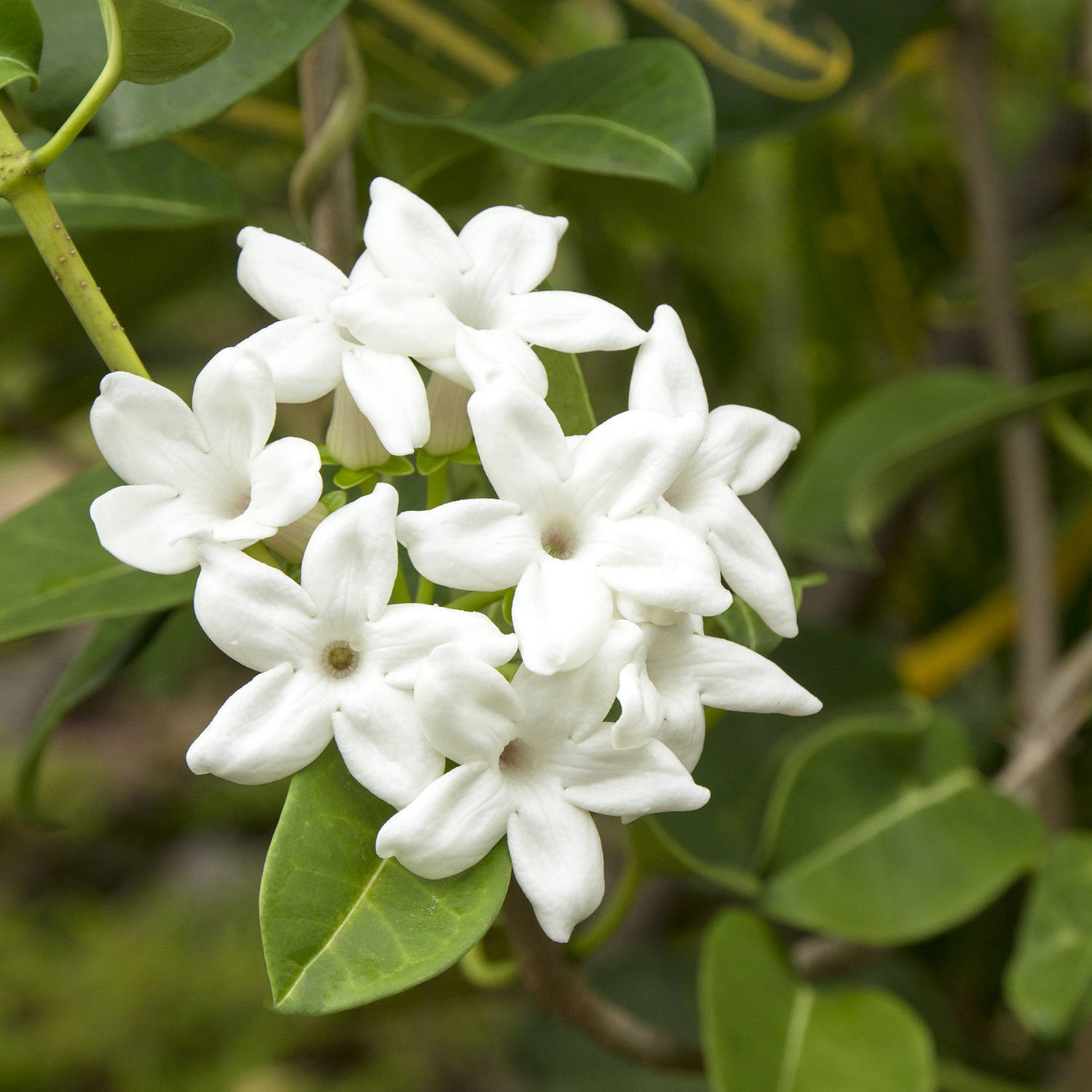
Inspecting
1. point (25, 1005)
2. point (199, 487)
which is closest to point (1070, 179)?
point (199, 487)


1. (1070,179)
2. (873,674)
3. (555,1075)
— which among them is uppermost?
(1070,179)

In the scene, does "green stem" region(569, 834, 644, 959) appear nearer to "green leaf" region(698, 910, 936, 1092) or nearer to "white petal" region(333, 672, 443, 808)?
"green leaf" region(698, 910, 936, 1092)

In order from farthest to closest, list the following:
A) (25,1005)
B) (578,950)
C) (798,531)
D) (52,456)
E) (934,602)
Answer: (25,1005)
(934,602)
(52,456)
(798,531)
(578,950)

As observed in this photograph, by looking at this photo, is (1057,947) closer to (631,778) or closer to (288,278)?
(631,778)

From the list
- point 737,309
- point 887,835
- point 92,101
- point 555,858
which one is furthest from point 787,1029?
point 737,309

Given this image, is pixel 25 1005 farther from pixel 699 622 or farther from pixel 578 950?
pixel 699 622

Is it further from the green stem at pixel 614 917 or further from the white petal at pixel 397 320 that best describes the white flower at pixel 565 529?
the green stem at pixel 614 917

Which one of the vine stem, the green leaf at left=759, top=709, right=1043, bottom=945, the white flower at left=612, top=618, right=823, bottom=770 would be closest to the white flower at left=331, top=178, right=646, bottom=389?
the white flower at left=612, top=618, right=823, bottom=770

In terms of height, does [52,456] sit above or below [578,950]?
below
